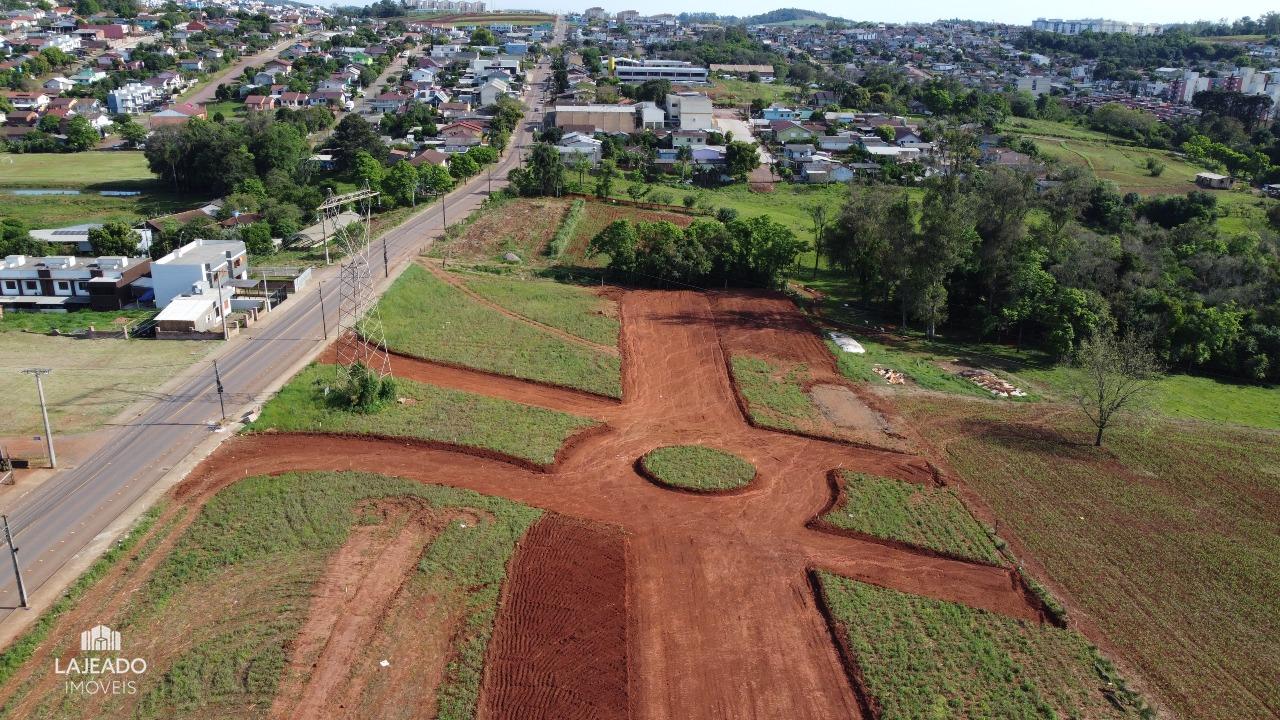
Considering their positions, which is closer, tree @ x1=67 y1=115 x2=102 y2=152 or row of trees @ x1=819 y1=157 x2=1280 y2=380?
row of trees @ x1=819 y1=157 x2=1280 y2=380

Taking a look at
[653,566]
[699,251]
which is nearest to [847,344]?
[699,251]

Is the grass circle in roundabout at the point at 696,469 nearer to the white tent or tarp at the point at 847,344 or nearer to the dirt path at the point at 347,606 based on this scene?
the dirt path at the point at 347,606

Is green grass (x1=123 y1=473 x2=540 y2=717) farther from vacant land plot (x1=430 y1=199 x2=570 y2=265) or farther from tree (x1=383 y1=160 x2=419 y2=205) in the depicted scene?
tree (x1=383 y1=160 x2=419 y2=205)

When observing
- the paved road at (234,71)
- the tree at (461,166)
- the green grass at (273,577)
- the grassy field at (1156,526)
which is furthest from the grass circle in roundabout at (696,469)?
the paved road at (234,71)

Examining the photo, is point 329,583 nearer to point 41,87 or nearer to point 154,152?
point 154,152

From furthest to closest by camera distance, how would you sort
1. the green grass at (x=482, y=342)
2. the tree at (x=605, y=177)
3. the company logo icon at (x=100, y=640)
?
the tree at (x=605, y=177), the green grass at (x=482, y=342), the company logo icon at (x=100, y=640)

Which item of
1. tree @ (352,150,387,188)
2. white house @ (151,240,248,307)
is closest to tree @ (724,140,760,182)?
tree @ (352,150,387,188)

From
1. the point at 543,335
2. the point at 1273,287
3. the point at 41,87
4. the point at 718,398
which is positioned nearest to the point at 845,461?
the point at 718,398
